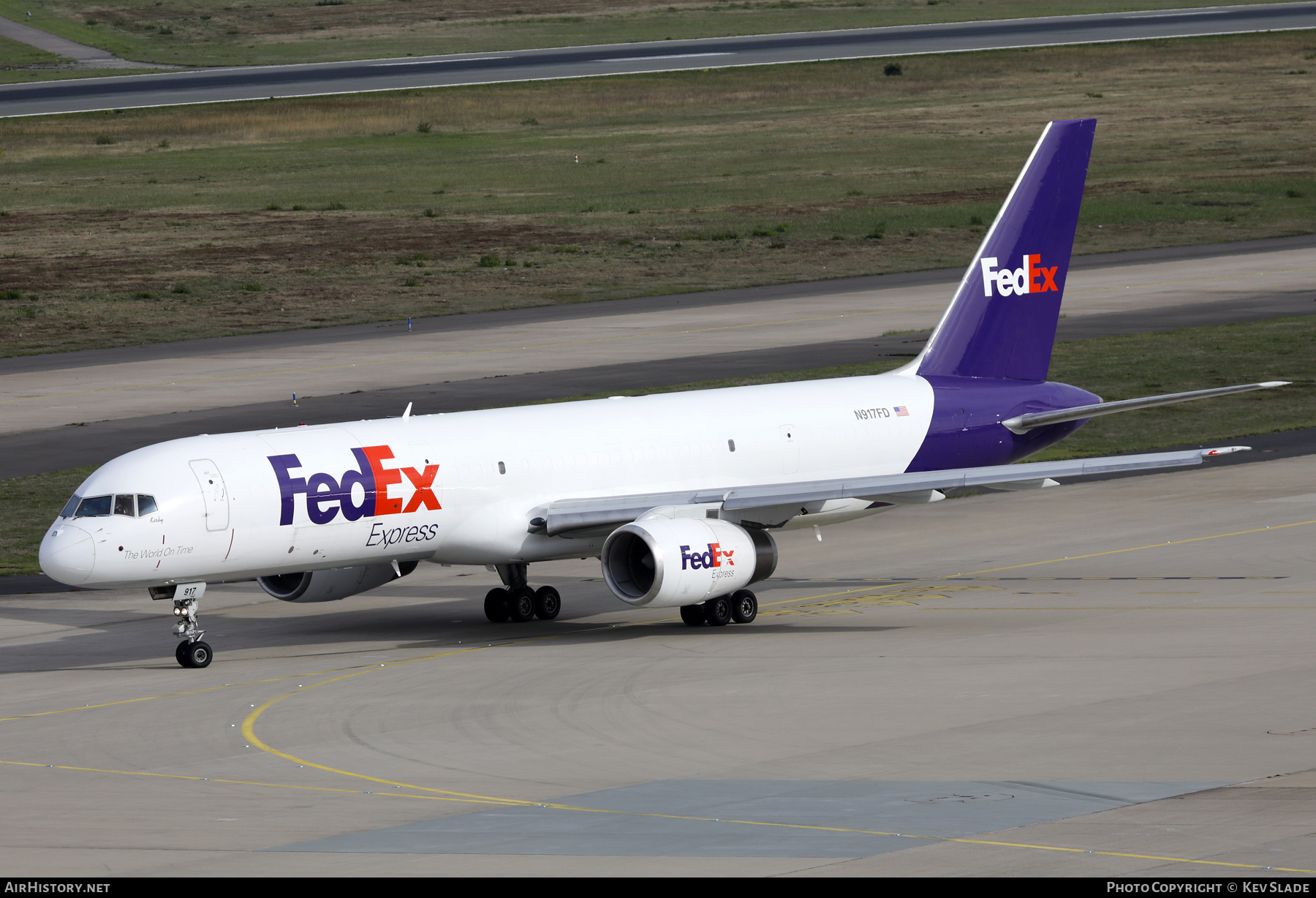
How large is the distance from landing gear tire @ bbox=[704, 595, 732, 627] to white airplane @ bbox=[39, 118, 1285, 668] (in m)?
0.04

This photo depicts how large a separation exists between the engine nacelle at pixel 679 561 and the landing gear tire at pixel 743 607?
92 cm

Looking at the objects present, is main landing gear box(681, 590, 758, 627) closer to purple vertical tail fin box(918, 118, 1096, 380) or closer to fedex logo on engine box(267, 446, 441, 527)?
fedex logo on engine box(267, 446, 441, 527)

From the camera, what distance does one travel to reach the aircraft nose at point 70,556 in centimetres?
3130

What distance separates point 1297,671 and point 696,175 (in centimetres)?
9146

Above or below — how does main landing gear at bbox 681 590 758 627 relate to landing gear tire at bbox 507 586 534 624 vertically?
below

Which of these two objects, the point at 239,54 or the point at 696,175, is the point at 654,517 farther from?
the point at 239,54

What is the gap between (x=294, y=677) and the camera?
3177cm

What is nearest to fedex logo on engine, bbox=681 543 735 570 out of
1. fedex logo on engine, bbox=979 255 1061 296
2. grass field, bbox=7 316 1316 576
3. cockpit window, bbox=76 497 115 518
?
cockpit window, bbox=76 497 115 518

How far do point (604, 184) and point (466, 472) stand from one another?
82.5m

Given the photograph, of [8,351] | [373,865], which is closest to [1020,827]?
[373,865]

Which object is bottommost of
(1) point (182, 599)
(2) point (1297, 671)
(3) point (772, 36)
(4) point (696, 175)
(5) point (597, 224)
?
(2) point (1297, 671)

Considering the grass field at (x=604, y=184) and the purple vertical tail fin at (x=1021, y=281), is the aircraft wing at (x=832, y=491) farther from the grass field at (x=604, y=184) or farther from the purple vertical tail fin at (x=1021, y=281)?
the grass field at (x=604, y=184)

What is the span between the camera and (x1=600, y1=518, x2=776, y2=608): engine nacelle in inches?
1303

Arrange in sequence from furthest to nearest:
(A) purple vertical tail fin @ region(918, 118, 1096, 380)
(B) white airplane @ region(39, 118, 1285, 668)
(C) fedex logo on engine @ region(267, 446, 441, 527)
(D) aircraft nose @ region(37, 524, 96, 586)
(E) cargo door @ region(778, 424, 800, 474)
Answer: (A) purple vertical tail fin @ region(918, 118, 1096, 380) < (E) cargo door @ region(778, 424, 800, 474) < (C) fedex logo on engine @ region(267, 446, 441, 527) < (B) white airplane @ region(39, 118, 1285, 668) < (D) aircraft nose @ region(37, 524, 96, 586)
